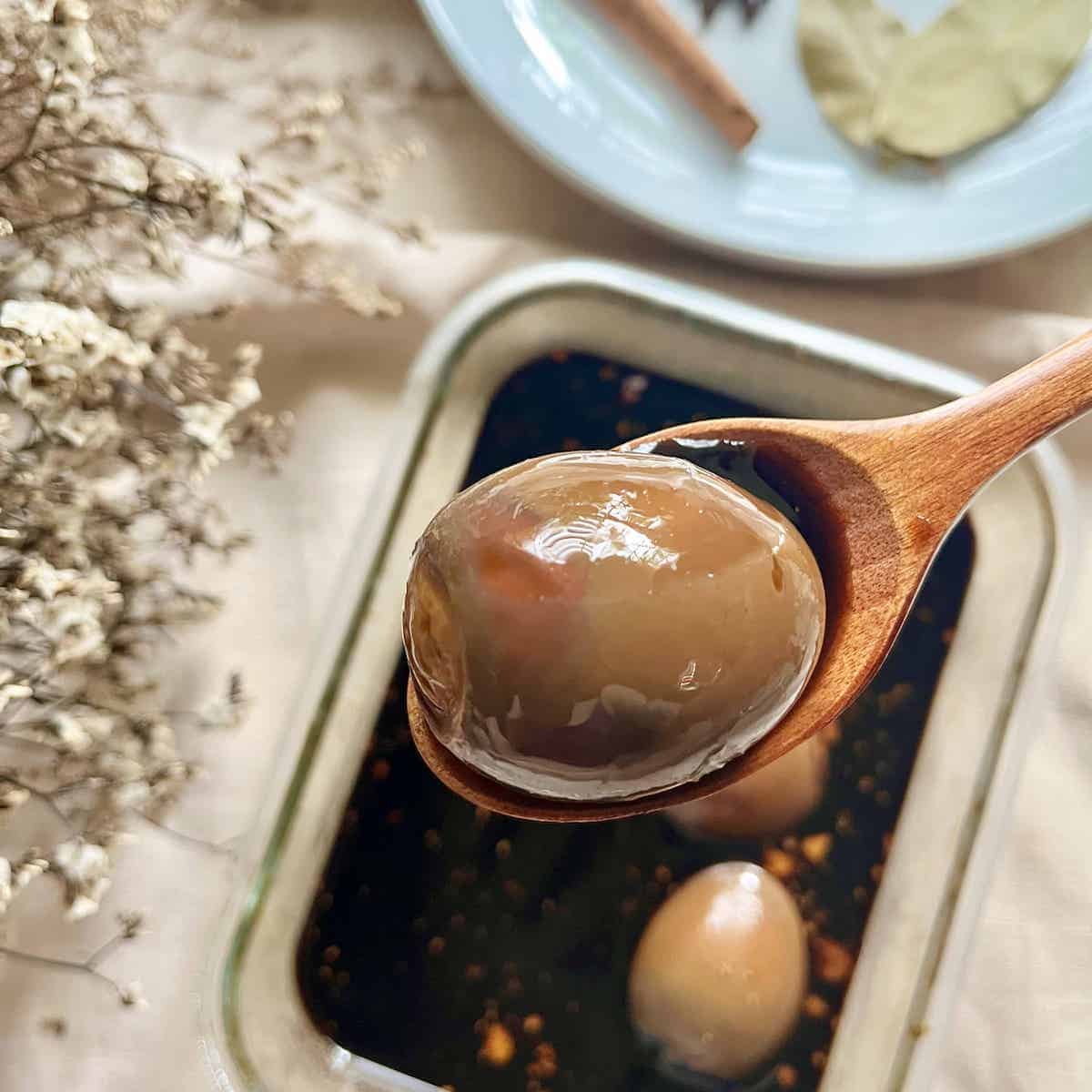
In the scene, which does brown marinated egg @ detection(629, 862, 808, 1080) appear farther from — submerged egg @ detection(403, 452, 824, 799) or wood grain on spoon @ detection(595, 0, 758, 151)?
wood grain on spoon @ detection(595, 0, 758, 151)

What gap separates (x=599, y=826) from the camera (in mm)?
722

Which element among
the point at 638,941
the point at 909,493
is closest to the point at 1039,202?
the point at 909,493

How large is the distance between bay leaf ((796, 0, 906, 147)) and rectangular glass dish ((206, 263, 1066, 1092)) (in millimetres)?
153

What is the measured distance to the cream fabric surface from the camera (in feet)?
2.25

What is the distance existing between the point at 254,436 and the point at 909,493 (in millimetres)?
409

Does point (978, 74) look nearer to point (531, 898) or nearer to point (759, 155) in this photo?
point (759, 155)

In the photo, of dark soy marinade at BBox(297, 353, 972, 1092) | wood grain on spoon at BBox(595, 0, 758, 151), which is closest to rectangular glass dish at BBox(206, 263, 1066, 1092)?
dark soy marinade at BBox(297, 353, 972, 1092)

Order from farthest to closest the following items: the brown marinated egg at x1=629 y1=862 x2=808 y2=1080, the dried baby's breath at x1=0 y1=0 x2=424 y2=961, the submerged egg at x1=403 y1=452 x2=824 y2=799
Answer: the brown marinated egg at x1=629 y1=862 x2=808 y2=1080 < the dried baby's breath at x1=0 y1=0 x2=424 y2=961 < the submerged egg at x1=403 y1=452 x2=824 y2=799

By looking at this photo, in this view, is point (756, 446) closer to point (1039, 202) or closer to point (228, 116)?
point (1039, 202)

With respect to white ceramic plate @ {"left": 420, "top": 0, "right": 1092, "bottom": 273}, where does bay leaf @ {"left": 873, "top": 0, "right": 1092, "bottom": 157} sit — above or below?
above

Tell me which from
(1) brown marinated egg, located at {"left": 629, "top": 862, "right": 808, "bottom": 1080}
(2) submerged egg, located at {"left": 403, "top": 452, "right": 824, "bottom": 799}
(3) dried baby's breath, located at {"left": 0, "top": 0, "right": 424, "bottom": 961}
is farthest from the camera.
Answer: (1) brown marinated egg, located at {"left": 629, "top": 862, "right": 808, "bottom": 1080}

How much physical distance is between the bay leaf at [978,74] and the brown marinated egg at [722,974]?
48cm

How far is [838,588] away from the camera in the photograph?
0.53 metres

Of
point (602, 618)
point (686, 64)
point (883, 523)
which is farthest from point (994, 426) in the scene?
point (686, 64)
